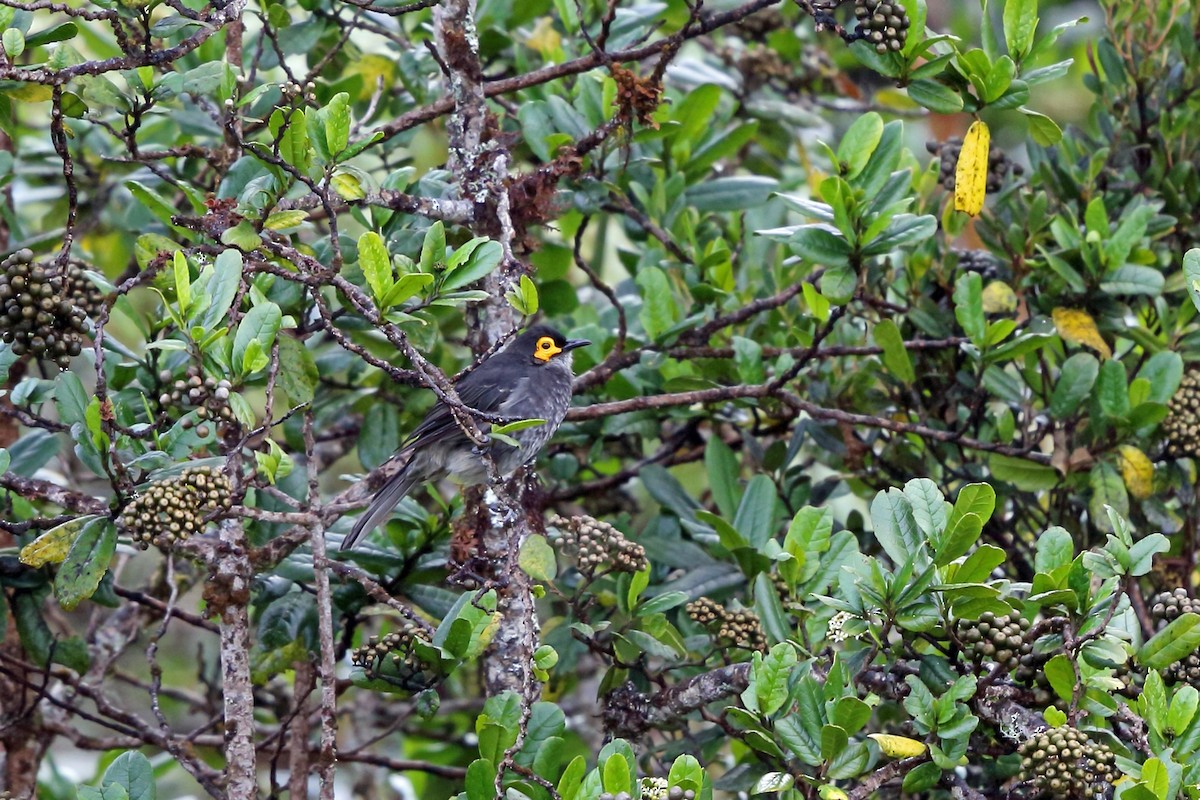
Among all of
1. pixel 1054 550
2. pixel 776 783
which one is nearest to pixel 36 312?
pixel 776 783

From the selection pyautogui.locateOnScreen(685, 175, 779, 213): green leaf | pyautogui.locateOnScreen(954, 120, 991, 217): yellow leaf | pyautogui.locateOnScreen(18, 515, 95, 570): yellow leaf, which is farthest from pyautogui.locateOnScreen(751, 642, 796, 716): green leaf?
pyautogui.locateOnScreen(685, 175, 779, 213): green leaf

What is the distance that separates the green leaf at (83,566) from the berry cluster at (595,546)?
1.22 m

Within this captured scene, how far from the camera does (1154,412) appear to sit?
3.79 metres

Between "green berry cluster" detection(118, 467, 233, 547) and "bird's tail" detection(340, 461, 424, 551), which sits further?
"bird's tail" detection(340, 461, 424, 551)

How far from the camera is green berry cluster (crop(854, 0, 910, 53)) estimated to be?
135 inches

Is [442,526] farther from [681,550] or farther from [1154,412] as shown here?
[1154,412]

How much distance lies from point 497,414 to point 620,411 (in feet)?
2.30

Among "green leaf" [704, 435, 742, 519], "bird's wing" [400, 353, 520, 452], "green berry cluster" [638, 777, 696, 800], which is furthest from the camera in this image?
"bird's wing" [400, 353, 520, 452]

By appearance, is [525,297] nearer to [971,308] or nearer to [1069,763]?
[971,308]

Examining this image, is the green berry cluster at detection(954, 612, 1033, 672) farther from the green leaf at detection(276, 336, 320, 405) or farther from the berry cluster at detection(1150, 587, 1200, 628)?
the green leaf at detection(276, 336, 320, 405)

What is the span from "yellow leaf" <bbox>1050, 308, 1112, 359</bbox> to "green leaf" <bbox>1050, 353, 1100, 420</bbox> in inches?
3.1

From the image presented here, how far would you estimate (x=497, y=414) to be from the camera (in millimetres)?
4441

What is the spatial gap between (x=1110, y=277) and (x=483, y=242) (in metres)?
2.19

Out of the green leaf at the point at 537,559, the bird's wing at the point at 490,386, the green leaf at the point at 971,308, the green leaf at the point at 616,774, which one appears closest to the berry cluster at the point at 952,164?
the green leaf at the point at 971,308
